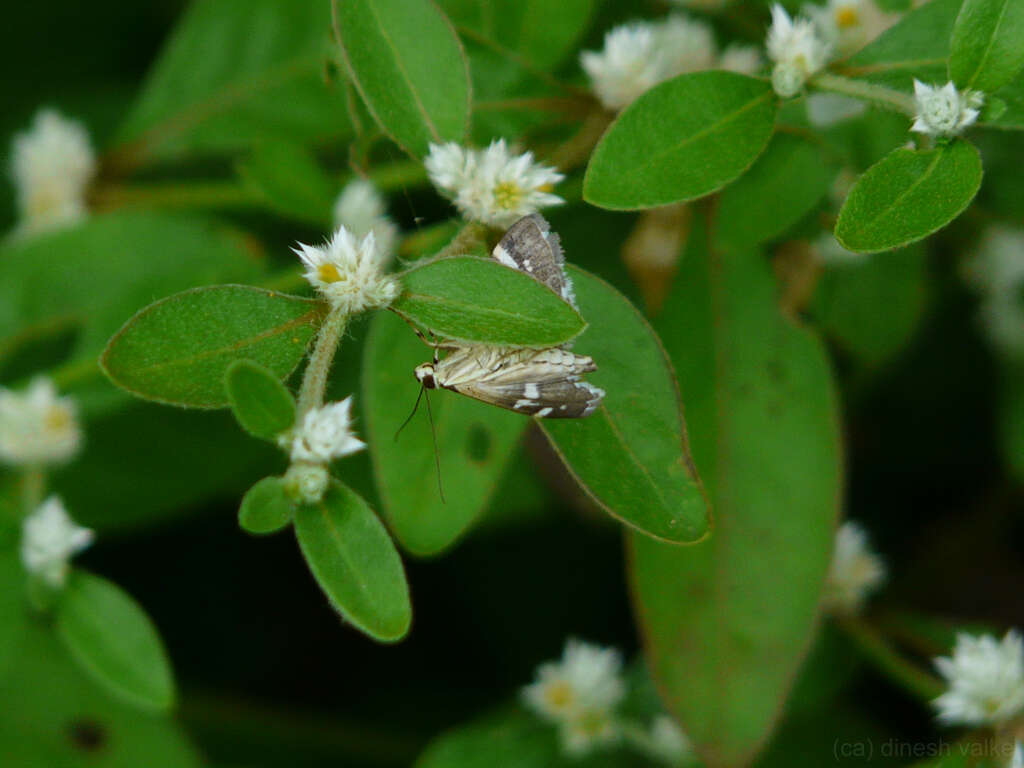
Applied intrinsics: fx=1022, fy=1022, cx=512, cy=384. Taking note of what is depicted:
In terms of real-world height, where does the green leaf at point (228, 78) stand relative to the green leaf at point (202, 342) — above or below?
above

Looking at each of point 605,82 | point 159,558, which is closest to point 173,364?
point 605,82

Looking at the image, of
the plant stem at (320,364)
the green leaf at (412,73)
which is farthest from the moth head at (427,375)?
the green leaf at (412,73)

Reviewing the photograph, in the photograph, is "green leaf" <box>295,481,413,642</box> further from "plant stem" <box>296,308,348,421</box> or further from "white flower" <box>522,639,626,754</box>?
"white flower" <box>522,639,626,754</box>

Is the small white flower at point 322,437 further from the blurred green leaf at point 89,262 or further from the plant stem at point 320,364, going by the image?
the blurred green leaf at point 89,262

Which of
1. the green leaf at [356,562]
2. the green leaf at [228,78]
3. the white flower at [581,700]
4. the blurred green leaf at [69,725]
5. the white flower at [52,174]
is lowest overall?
the green leaf at [356,562]

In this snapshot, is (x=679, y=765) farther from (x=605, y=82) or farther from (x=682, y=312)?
(x=605, y=82)

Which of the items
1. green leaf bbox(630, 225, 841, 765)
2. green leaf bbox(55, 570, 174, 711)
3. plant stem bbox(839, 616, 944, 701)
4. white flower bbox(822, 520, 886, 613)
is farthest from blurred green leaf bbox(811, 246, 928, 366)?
green leaf bbox(55, 570, 174, 711)

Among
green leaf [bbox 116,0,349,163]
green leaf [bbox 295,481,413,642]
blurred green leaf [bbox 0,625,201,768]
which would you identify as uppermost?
green leaf [bbox 116,0,349,163]
